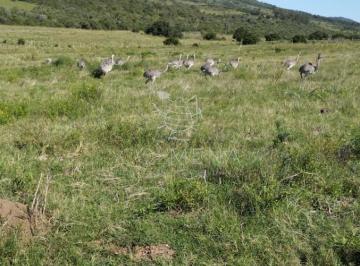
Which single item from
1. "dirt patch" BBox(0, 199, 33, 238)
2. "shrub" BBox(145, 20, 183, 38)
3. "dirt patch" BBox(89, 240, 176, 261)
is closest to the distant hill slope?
"shrub" BBox(145, 20, 183, 38)

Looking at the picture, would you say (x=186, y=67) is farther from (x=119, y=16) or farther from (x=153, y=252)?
(x=119, y=16)

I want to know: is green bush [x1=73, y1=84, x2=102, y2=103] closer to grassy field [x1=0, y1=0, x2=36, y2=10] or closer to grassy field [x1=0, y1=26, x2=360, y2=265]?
grassy field [x1=0, y1=26, x2=360, y2=265]

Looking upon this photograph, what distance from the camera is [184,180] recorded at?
729 cm

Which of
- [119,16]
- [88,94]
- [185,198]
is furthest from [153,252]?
[119,16]

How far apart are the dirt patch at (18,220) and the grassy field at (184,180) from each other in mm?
97

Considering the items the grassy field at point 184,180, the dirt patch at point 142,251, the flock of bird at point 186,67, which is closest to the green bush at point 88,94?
the grassy field at point 184,180

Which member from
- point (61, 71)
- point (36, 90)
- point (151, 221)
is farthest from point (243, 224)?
point (61, 71)

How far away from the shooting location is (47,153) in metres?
9.41

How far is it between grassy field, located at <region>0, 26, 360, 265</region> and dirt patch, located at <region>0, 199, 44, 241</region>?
0.32 ft

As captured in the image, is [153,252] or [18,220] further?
[18,220]

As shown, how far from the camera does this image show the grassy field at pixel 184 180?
233 inches

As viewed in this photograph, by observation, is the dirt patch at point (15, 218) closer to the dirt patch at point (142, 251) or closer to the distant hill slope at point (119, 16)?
the dirt patch at point (142, 251)

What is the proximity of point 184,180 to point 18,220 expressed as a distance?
2124mm

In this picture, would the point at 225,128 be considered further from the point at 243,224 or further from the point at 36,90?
the point at 36,90
